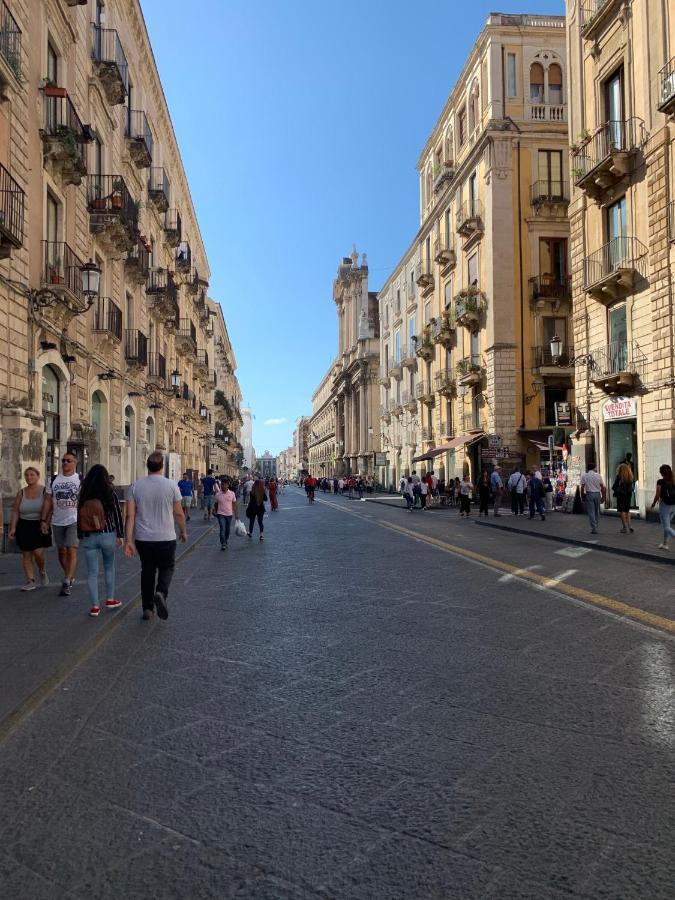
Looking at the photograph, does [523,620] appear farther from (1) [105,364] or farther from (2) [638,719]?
(1) [105,364]

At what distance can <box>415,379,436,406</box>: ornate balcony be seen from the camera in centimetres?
4361

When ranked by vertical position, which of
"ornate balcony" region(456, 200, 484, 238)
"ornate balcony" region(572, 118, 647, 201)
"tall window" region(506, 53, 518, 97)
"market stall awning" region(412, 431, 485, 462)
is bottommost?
"market stall awning" region(412, 431, 485, 462)

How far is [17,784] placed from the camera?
3.30m

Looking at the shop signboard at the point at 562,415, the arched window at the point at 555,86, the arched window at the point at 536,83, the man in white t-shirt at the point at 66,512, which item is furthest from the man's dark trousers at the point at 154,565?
the arched window at the point at 555,86

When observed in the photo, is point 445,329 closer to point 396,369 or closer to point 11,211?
point 396,369

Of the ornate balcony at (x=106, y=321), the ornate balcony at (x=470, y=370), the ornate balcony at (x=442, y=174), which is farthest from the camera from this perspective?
the ornate balcony at (x=442, y=174)

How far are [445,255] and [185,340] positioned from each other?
1368cm

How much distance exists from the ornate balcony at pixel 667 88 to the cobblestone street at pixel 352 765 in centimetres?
1551

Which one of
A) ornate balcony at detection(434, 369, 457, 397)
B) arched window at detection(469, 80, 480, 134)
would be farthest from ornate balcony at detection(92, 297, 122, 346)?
arched window at detection(469, 80, 480, 134)

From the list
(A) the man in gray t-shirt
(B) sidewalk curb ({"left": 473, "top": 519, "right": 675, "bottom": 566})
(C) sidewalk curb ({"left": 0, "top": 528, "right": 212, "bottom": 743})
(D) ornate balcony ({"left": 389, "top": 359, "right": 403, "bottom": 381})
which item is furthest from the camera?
(D) ornate balcony ({"left": 389, "top": 359, "right": 403, "bottom": 381})

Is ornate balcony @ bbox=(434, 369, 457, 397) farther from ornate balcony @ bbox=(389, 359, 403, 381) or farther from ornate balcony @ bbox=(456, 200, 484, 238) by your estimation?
ornate balcony @ bbox=(389, 359, 403, 381)

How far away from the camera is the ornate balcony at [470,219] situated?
109 feet

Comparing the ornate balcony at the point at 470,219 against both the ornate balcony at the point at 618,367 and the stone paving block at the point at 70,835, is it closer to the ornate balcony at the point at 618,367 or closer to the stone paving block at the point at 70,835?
the ornate balcony at the point at 618,367

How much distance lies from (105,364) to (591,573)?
14429 mm
